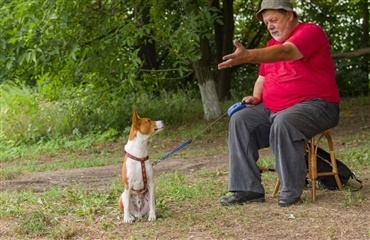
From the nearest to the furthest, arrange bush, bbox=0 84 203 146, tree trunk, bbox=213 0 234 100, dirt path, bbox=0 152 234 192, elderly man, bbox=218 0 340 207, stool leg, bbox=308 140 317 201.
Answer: elderly man, bbox=218 0 340 207
stool leg, bbox=308 140 317 201
dirt path, bbox=0 152 234 192
bush, bbox=0 84 203 146
tree trunk, bbox=213 0 234 100

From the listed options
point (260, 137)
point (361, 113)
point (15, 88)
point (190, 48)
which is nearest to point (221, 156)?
point (190, 48)

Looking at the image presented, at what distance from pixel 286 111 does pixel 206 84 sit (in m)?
7.35

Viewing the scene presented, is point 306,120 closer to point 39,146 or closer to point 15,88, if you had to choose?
point 39,146

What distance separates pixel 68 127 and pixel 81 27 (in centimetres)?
251

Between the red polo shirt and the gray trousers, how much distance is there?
0.28ft

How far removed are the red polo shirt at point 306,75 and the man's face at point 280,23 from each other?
0.06m

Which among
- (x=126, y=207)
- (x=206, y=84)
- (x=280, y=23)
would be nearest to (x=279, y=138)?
(x=280, y=23)

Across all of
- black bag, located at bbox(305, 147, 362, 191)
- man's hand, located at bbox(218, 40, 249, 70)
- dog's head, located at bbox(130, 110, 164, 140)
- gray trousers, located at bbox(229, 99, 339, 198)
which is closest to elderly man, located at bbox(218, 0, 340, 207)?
gray trousers, located at bbox(229, 99, 339, 198)

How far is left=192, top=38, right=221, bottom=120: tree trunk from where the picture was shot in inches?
513

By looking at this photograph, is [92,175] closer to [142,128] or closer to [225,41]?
[142,128]

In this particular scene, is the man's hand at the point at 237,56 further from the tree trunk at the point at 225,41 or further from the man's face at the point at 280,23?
the tree trunk at the point at 225,41

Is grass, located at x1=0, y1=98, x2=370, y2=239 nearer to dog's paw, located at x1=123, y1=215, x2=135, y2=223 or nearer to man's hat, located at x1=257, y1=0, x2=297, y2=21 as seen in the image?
dog's paw, located at x1=123, y1=215, x2=135, y2=223

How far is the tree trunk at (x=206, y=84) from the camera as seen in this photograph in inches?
513

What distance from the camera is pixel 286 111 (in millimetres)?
5840
